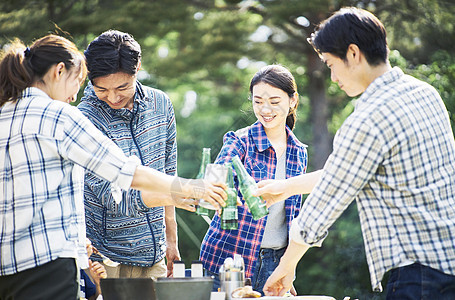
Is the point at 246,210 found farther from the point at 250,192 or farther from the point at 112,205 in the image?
the point at 112,205

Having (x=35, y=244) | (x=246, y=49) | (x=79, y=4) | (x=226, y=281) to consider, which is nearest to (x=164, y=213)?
(x=226, y=281)

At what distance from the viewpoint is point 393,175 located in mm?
2037

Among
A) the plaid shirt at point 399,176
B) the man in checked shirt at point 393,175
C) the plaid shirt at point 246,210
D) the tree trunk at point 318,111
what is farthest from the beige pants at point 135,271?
the tree trunk at point 318,111

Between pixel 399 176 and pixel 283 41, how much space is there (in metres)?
8.22

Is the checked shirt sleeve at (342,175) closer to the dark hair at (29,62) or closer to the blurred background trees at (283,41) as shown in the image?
the dark hair at (29,62)

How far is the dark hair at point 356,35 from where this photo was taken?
214 cm

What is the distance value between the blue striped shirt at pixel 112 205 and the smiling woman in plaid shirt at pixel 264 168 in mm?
283

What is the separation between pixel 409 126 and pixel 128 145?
4.64ft

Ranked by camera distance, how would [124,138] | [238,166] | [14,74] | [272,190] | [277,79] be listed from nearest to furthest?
1. [14,74]
2. [238,166]
3. [272,190]
4. [124,138]
5. [277,79]

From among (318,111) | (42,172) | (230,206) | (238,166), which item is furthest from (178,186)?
(318,111)

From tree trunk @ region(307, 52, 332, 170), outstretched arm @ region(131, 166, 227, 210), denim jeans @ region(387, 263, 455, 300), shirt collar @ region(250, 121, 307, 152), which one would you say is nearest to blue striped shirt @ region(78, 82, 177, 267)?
shirt collar @ region(250, 121, 307, 152)

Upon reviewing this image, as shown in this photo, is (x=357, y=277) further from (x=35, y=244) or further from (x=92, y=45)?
(x=35, y=244)

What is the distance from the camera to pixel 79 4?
8.34 m

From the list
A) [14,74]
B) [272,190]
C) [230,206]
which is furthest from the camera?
[272,190]
